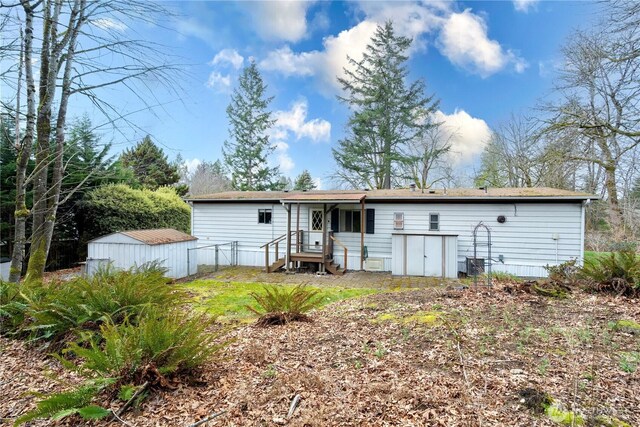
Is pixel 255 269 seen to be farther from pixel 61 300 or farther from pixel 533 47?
pixel 533 47

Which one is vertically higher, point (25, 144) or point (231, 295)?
point (25, 144)

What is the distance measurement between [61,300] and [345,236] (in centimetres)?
918

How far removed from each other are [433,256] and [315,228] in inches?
173

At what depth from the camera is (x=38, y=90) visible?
530cm

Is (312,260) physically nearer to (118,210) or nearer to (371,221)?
(371,221)

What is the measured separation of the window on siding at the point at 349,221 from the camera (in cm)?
1210

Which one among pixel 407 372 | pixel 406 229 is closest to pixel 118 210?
pixel 406 229

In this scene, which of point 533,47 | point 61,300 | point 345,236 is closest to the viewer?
point 61,300

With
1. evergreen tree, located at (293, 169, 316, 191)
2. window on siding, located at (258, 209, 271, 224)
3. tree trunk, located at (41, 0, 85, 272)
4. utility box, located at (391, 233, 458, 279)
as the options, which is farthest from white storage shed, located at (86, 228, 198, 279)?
evergreen tree, located at (293, 169, 316, 191)

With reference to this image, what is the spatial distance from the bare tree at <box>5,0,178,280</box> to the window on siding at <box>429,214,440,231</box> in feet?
29.6

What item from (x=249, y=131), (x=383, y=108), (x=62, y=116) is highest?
(x=383, y=108)

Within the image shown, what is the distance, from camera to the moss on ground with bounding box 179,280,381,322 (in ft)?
19.3

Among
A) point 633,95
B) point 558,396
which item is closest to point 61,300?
point 558,396

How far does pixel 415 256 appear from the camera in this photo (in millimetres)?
10391
